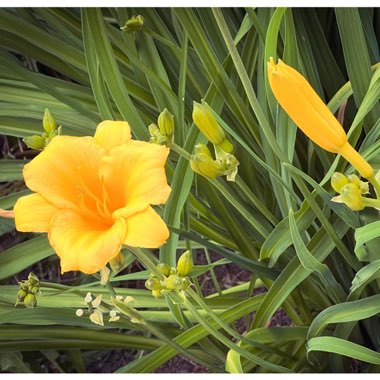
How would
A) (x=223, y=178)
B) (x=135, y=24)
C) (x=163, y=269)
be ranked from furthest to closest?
(x=223, y=178) < (x=135, y=24) < (x=163, y=269)

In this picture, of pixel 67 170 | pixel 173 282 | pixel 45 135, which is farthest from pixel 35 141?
pixel 173 282

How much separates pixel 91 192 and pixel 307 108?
0.70 feet

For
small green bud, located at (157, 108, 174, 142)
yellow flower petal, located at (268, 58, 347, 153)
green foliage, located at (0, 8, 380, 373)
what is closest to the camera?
yellow flower petal, located at (268, 58, 347, 153)

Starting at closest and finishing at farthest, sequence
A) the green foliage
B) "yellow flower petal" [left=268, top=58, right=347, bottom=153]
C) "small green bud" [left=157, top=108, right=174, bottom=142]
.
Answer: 1. "yellow flower petal" [left=268, top=58, right=347, bottom=153]
2. "small green bud" [left=157, top=108, right=174, bottom=142]
3. the green foliage

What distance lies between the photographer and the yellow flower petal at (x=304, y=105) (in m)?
0.53

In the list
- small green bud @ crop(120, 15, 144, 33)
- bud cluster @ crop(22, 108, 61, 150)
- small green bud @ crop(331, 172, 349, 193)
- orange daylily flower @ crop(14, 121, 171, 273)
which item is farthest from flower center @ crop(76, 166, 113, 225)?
small green bud @ crop(120, 15, 144, 33)

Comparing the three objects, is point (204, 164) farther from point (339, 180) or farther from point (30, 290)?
point (30, 290)

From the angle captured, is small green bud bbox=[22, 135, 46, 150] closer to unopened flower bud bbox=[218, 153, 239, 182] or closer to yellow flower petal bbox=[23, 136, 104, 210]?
yellow flower petal bbox=[23, 136, 104, 210]

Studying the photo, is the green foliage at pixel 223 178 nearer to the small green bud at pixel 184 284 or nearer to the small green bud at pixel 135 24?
the small green bud at pixel 135 24

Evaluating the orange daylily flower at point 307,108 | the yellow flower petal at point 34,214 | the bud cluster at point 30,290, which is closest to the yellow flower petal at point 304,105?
the orange daylily flower at point 307,108

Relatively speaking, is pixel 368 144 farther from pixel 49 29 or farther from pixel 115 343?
pixel 49 29

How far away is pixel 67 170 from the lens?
1.97 ft

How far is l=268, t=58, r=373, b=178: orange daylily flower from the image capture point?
526mm

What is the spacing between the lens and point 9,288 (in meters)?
1.04
